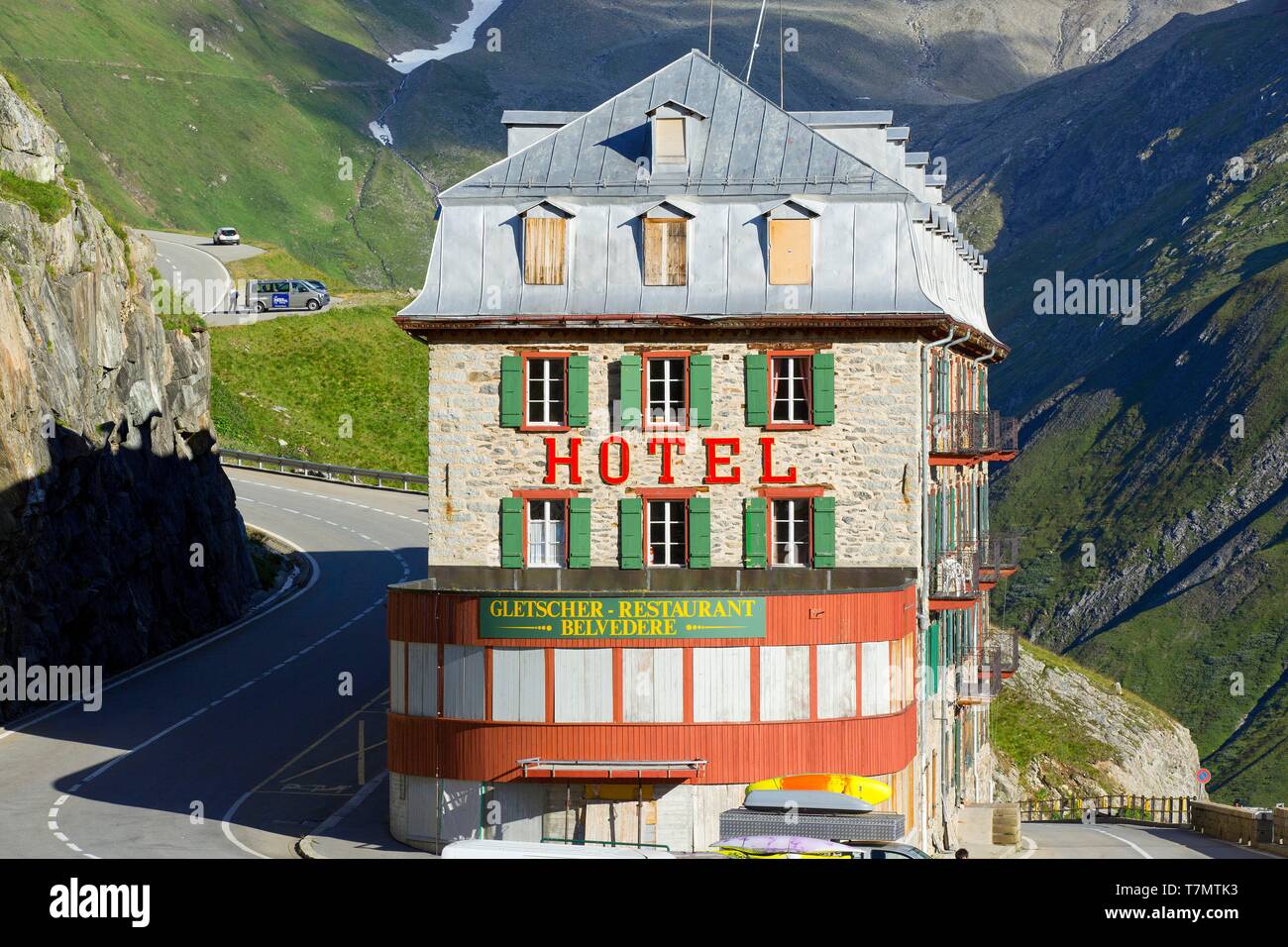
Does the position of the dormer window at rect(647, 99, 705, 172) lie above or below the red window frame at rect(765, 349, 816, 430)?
above

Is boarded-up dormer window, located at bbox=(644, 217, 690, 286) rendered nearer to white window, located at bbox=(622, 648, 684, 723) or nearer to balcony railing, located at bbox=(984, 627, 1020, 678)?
white window, located at bbox=(622, 648, 684, 723)

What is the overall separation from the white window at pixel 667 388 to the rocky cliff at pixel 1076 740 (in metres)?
30.1

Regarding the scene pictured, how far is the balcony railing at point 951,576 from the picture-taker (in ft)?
155

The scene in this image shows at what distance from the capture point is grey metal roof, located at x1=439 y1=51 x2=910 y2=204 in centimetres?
4616

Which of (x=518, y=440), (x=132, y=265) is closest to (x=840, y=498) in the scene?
(x=518, y=440)

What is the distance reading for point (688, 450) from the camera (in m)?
45.0

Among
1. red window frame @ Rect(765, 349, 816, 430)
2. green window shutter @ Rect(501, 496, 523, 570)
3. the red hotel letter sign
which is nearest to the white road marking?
red window frame @ Rect(765, 349, 816, 430)

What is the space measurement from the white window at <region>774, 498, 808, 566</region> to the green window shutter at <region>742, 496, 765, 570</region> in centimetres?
39

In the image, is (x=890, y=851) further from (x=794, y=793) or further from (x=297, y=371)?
(x=297, y=371)

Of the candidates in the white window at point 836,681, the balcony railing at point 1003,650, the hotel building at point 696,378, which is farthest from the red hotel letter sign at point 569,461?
the balcony railing at point 1003,650

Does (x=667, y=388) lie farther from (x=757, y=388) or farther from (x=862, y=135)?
(x=862, y=135)

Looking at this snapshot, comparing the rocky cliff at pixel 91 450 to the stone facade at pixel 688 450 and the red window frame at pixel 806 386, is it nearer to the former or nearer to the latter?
the stone facade at pixel 688 450

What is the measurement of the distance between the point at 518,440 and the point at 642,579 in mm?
4469
